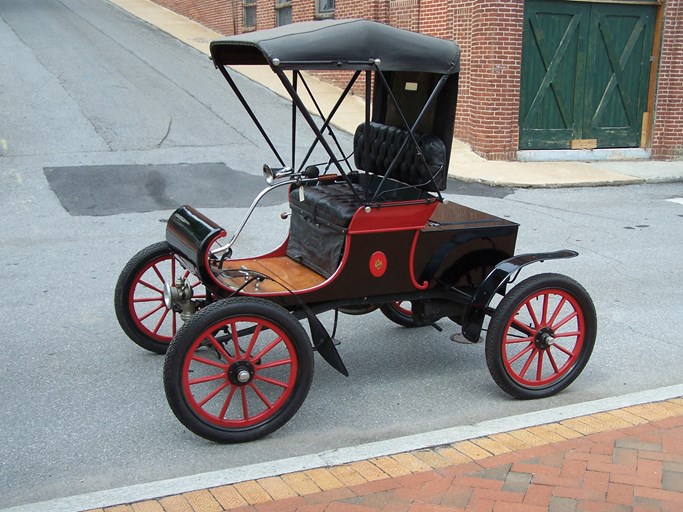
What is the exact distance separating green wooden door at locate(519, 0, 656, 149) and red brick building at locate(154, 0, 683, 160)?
0.7 inches

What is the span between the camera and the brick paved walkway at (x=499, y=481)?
337 centimetres

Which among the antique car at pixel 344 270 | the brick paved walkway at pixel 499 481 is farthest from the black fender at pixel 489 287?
the brick paved walkway at pixel 499 481

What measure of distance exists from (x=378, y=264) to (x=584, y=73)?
394 inches

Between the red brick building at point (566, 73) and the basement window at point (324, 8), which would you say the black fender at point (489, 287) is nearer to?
the red brick building at point (566, 73)

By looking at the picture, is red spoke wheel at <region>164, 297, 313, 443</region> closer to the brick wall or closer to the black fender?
the black fender

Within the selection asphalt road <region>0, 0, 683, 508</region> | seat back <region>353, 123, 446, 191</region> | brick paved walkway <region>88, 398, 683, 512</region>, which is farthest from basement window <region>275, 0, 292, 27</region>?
brick paved walkway <region>88, 398, 683, 512</region>

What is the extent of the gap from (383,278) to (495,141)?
8752 mm

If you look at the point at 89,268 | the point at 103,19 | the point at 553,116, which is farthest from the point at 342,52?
the point at 103,19

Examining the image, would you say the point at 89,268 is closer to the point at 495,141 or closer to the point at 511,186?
the point at 511,186

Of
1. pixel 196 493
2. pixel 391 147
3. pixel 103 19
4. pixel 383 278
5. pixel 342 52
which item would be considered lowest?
pixel 196 493

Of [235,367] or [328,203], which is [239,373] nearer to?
[235,367]

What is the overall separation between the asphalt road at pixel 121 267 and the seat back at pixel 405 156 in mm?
1195

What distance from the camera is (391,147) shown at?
5254mm

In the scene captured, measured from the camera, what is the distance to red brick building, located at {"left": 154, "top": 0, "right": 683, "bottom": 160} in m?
12.6
